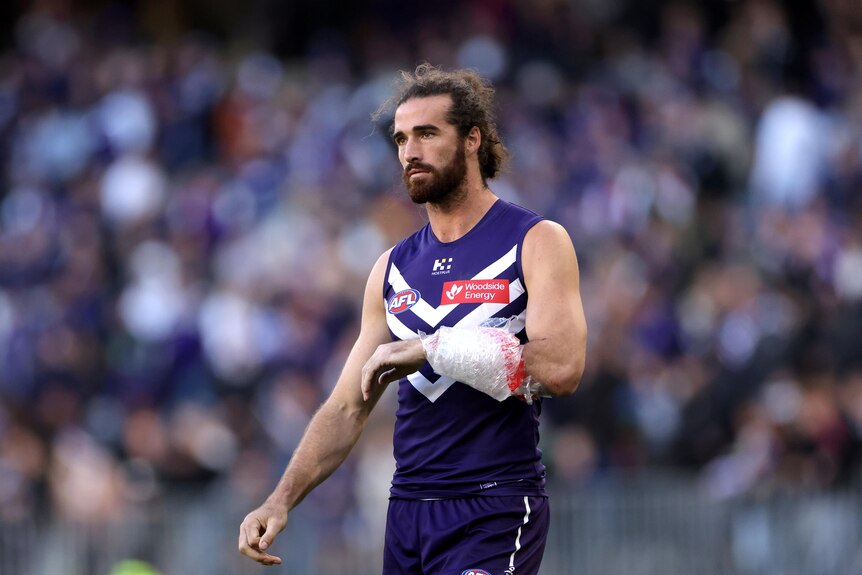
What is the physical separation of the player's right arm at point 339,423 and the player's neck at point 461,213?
327 mm

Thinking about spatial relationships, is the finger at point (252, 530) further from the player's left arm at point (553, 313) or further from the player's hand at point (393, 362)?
the player's left arm at point (553, 313)

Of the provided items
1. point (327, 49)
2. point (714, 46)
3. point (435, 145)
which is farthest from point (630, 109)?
point (435, 145)

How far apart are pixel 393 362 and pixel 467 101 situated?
127cm

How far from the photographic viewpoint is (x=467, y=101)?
6.41 meters

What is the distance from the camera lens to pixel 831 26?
16.7 metres

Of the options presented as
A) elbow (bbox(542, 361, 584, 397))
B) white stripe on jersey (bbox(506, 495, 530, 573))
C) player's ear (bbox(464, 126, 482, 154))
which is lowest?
white stripe on jersey (bbox(506, 495, 530, 573))

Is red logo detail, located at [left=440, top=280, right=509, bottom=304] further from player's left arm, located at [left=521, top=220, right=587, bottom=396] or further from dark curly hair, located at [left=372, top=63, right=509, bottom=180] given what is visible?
dark curly hair, located at [left=372, top=63, right=509, bottom=180]

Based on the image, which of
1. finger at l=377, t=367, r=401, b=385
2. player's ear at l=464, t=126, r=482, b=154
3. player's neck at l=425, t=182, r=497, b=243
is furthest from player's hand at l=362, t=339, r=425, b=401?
player's ear at l=464, t=126, r=482, b=154

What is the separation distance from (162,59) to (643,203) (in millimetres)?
7068

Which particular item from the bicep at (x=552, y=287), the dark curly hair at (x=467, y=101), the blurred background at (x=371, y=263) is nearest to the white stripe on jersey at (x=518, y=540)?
the bicep at (x=552, y=287)

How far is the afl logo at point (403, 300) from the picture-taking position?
247 inches

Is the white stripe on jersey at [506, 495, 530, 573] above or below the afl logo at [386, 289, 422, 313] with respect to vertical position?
below

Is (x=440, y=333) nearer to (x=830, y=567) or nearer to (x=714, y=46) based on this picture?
(x=830, y=567)

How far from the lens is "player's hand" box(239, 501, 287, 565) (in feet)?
19.9
